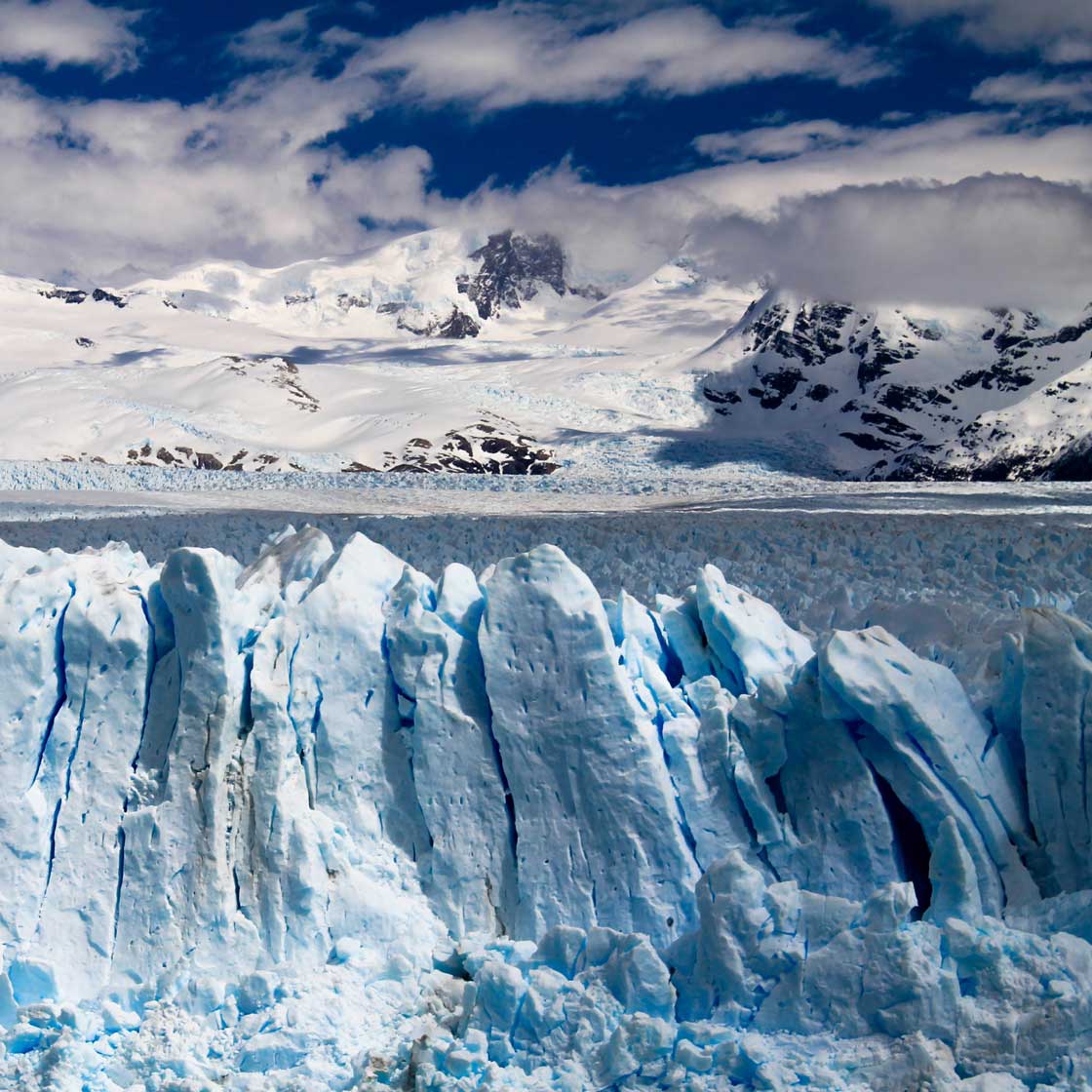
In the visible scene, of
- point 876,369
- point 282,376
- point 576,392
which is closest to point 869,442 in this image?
point 876,369

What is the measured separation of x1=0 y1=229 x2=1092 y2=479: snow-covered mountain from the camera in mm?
53312

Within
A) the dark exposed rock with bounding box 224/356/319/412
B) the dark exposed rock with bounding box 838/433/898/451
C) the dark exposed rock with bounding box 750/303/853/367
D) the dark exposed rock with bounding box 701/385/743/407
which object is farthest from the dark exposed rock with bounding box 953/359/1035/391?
the dark exposed rock with bounding box 224/356/319/412

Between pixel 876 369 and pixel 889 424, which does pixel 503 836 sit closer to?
pixel 889 424

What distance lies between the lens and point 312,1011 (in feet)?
18.4

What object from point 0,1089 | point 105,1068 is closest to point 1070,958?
point 105,1068

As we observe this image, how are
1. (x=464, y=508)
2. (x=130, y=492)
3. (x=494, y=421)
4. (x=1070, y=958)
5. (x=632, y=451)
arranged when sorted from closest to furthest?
(x=1070, y=958) < (x=464, y=508) < (x=130, y=492) < (x=632, y=451) < (x=494, y=421)

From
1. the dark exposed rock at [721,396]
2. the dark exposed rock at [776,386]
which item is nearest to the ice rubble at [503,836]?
the dark exposed rock at [721,396]

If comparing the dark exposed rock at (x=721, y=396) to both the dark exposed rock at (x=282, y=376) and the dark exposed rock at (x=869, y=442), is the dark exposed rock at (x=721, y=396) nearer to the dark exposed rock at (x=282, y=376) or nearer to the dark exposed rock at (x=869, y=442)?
the dark exposed rock at (x=869, y=442)

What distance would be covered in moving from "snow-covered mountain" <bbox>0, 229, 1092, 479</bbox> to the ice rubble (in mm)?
31263

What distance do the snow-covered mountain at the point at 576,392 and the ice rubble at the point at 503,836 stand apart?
31263mm

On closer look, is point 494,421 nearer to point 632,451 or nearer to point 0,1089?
point 632,451

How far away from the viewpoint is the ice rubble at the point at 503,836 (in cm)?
520

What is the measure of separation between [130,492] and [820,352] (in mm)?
96785

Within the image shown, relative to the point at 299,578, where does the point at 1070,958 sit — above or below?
below
